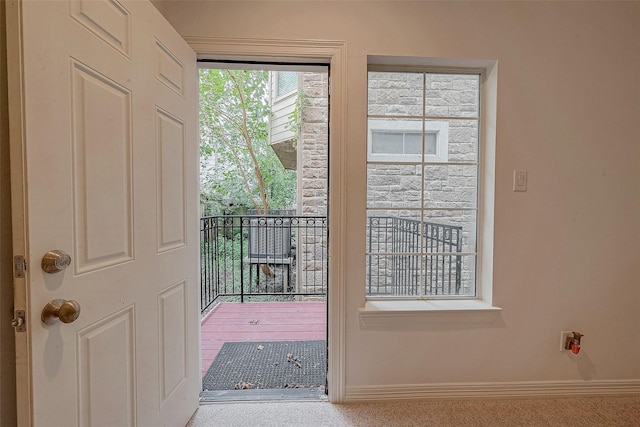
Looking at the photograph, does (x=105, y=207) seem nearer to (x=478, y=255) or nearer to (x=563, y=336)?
(x=478, y=255)

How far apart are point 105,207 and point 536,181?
208 centimetres

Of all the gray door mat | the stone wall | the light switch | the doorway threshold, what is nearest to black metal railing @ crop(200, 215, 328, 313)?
the stone wall

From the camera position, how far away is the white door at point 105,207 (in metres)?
0.75

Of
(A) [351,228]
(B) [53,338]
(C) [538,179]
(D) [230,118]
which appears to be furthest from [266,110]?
(B) [53,338]

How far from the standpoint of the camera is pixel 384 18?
1591 mm

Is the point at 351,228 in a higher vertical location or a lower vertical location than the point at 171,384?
higher

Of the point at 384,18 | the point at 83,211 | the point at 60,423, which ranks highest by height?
the point at 384,18

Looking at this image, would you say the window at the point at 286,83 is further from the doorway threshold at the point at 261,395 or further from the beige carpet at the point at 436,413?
the beige carpet at the point at 436,413

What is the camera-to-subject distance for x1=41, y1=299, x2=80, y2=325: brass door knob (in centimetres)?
77

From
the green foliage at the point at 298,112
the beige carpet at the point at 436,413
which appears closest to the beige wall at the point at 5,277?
the beige carpet at the point at 436,413

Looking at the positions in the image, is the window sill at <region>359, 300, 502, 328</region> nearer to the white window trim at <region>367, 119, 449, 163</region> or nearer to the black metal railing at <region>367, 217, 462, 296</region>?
the black metal railing at <region>367, 217, 462, 296</region>

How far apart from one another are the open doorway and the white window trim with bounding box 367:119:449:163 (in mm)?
298

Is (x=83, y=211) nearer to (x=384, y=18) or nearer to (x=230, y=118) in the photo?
(x=384, y=18)

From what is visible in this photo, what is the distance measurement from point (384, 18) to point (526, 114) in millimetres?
968
